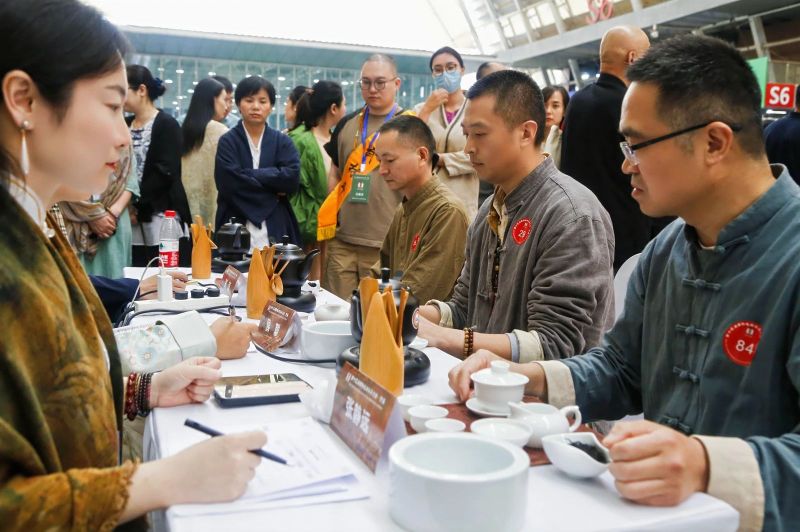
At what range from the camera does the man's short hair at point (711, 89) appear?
1.35 m

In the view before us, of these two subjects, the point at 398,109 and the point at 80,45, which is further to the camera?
the point at 398,109

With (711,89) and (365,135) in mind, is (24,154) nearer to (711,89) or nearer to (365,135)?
(711,89)

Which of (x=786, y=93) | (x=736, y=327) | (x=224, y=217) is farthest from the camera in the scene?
(x=786, y=93)

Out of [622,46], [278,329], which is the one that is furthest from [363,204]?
[278,329]

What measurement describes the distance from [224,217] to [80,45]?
3352 mm

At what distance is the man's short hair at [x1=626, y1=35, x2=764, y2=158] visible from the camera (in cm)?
135

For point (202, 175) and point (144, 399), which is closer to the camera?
point (144, 399)

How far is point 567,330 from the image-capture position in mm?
1977

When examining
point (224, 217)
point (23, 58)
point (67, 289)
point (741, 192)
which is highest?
point (23, 58)

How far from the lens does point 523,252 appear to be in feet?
7.08

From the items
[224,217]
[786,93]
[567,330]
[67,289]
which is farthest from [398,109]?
[786,93]

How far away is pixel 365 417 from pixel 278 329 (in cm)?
78

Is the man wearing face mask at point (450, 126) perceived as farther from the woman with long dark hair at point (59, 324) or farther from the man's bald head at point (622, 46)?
the woman with long dark hair at point (59, 324)

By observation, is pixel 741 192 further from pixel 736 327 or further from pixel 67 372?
pixel 67 372
